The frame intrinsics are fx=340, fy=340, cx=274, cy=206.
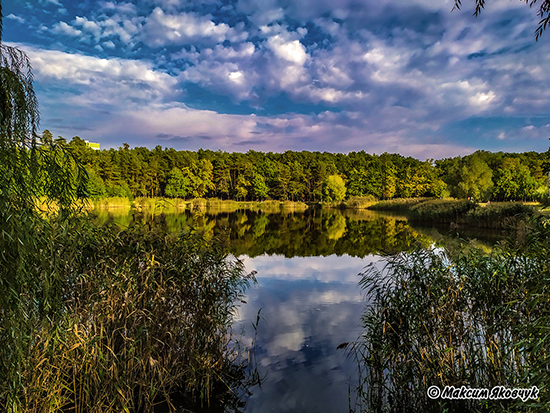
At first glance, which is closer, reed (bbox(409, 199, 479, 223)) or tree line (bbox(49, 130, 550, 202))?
reed (bbox(409, 199, 479, 223))

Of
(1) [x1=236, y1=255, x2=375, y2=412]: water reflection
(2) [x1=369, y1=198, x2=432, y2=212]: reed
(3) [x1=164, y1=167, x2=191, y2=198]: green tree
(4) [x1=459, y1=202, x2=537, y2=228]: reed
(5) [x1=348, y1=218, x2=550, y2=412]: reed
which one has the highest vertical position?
(3) [x1=164, y1=167, x2=191, y2=198]: green tree

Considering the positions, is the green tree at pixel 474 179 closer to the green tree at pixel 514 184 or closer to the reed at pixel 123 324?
the green tree at pixel 514 184

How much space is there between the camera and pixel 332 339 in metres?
7.07

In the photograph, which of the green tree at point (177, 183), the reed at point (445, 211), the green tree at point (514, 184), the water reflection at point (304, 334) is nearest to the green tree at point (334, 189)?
the green tree at point (177, 183)

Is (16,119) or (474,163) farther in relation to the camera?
(474,163)

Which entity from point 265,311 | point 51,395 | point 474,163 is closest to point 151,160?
point 474,163

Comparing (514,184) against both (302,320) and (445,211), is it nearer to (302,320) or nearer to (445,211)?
(445,211)

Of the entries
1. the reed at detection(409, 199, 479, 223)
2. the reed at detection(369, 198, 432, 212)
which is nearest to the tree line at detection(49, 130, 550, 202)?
the reed at detection(369, 198, 432, 212)

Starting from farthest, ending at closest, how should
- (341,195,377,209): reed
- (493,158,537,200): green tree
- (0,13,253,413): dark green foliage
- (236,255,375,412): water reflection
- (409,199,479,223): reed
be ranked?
(493,158,537,200): green tree → (341,195,377,209): reed → (409,199,479,223): reed → (236,255,375,412): water reflection → (0,13,253,413): dark green foliage

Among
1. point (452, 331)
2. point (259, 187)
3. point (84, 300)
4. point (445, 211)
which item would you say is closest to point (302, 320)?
point (452, 331)

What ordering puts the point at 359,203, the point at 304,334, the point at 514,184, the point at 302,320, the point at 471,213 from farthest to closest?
the point at 514,184 → the point at 359,203 → the point at 471,213 → the point at 302,320 → the point at 304,334

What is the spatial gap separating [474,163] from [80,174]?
166 feet

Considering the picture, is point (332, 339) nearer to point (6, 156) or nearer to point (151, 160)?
point (6, 156)

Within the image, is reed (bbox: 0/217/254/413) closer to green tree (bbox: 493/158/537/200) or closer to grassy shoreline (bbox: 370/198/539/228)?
grassy shoreline (bbox: 370/198/539/228)
